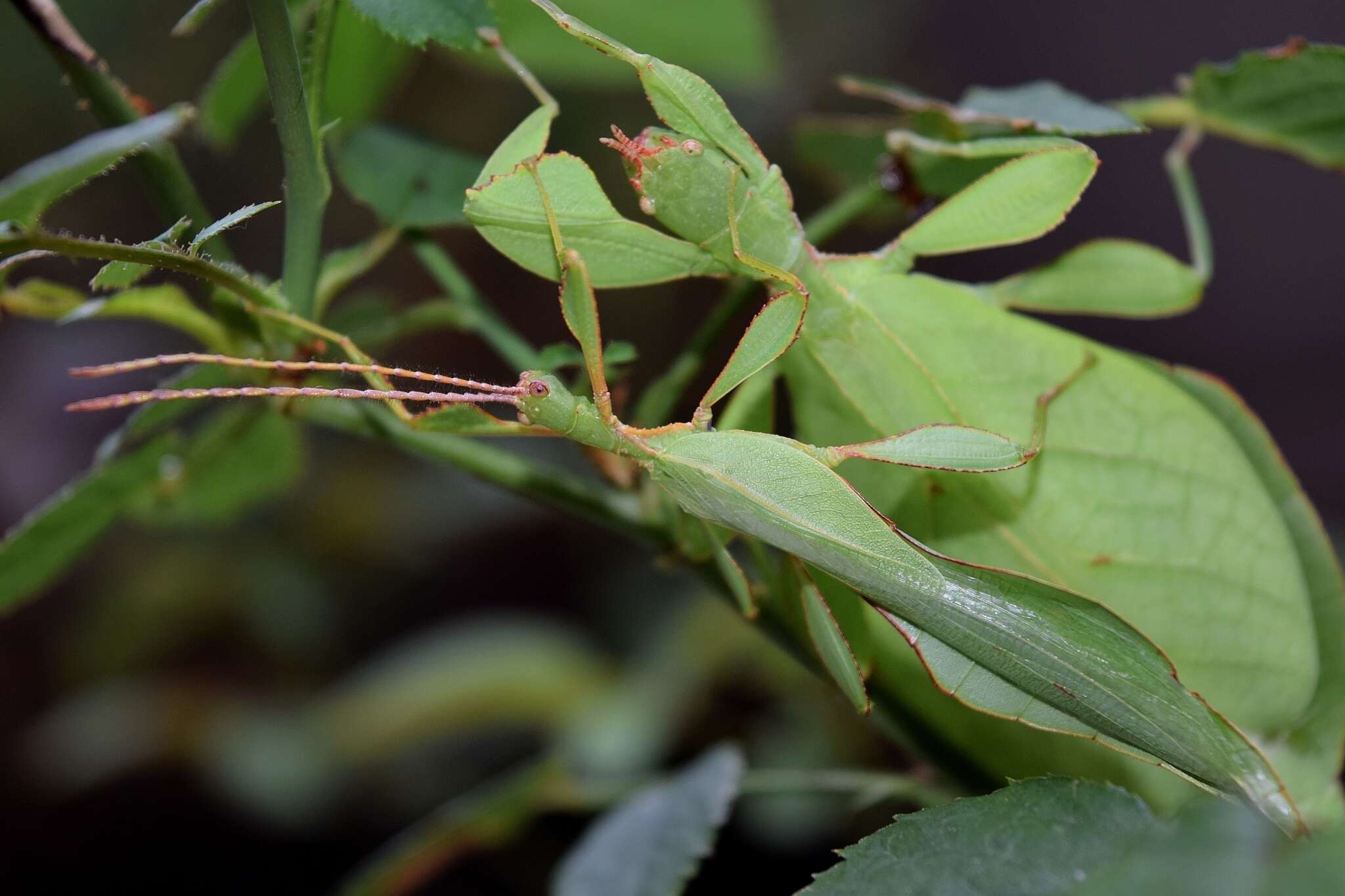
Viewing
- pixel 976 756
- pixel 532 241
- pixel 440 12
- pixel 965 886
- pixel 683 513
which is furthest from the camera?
pixel 976 756

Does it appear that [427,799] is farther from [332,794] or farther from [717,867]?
[717,867]

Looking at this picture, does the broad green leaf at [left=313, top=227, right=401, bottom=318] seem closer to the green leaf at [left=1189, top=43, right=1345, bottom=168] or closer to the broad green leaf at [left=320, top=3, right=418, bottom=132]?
the broad green leaf at [left=320, top=3, right=418, bottom=132]

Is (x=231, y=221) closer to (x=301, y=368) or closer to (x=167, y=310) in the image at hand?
(x=301, y=368)

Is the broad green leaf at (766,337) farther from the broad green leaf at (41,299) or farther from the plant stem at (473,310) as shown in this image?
the broad green leaf at (41,299)

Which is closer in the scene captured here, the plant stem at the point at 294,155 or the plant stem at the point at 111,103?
the plant stem at the point at 294,155

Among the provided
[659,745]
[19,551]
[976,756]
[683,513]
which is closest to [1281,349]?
[659,745]

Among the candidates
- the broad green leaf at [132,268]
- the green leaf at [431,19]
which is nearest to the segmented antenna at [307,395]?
the broad green leaf at [132,268]

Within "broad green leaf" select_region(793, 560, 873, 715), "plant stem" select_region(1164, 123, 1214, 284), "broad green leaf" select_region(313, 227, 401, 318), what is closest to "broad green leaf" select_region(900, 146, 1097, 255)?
"plant stem" select_region(1164, 123, 1214, 284)

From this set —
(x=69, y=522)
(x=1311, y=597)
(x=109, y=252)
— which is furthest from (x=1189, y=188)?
(x=69, y=522)
